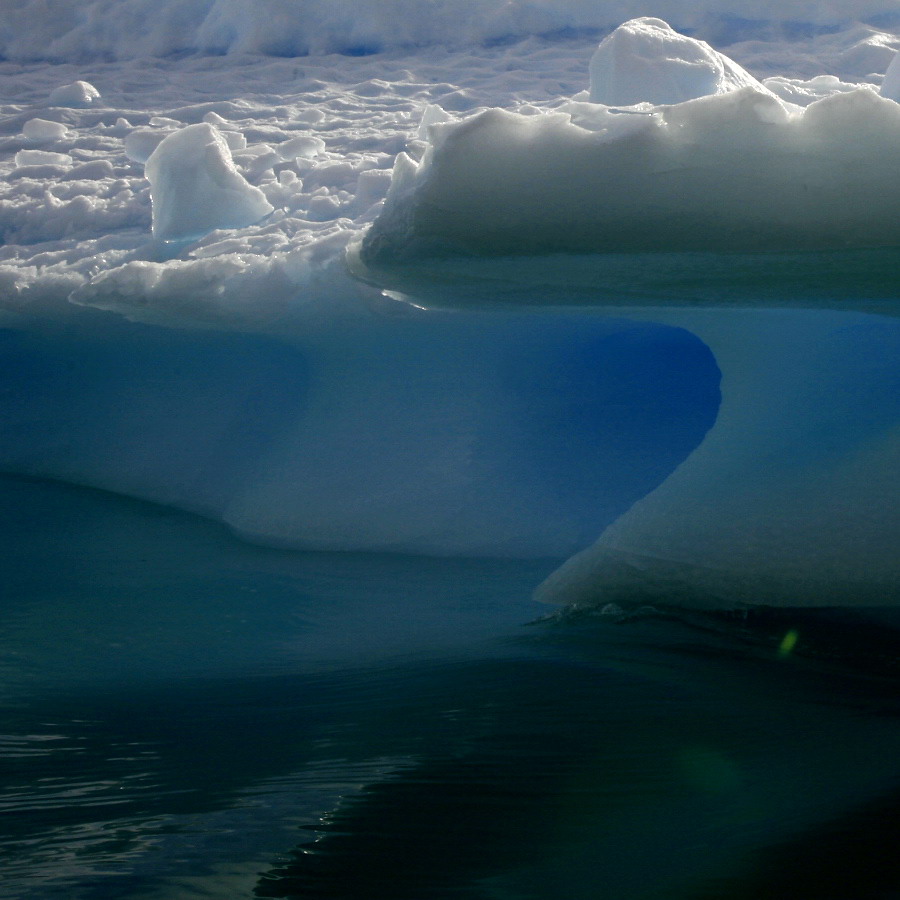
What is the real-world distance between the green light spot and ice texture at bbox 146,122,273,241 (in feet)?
8.90

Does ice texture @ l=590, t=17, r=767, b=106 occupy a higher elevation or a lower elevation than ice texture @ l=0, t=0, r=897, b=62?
lower

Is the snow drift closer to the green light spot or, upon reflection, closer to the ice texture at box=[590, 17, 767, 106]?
the green light spot

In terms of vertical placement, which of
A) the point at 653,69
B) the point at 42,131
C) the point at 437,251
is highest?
the point at 653,69

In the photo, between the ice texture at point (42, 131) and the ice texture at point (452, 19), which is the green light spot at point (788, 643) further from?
the ice texture at point (452, 19)

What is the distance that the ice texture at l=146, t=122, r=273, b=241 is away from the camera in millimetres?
3879

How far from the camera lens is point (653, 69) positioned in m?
3.88

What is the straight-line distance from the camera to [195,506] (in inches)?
123

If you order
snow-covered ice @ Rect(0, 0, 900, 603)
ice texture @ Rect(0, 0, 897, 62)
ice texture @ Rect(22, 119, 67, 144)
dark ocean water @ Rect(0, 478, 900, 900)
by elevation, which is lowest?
dark ocean water @ Rect(0, 478, 900, 900)

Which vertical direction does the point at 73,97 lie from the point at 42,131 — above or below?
above

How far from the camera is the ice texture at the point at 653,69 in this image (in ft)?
12.7

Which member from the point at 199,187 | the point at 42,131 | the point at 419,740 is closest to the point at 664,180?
the point at 419,740

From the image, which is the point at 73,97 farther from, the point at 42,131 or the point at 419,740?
the point at 419,740

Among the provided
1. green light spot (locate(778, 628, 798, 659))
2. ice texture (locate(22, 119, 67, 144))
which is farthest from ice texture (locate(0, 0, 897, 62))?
green light spot (locate(778, 628, 798, 659))

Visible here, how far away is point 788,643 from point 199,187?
287cm
